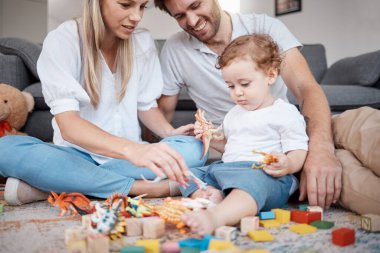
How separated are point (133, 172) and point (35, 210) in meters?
0.29

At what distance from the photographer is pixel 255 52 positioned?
1.11 m

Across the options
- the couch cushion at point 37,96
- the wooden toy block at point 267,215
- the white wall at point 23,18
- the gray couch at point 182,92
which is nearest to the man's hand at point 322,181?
the wooden toy block at point 267,215

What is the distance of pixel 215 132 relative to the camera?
4.13 ft

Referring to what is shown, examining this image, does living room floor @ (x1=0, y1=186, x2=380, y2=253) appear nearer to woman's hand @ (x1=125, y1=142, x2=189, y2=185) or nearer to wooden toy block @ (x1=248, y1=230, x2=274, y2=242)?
wooden toy block @ (x1=248, y1=230, x2=274, y2=242)

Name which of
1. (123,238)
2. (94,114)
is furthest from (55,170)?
(123,238)

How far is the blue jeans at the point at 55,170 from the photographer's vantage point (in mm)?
1125

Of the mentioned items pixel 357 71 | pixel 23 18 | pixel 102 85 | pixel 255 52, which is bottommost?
pixel 357 71

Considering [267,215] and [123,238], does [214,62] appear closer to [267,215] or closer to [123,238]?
[267,215]

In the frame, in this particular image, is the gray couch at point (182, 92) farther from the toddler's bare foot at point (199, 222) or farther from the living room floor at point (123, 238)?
the toddler's bare foot at point (199, 222)

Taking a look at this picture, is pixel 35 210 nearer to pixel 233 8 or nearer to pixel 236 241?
pixel 236 241

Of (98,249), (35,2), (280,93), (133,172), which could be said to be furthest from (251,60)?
(35,2)

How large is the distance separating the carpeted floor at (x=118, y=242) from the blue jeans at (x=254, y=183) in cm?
10

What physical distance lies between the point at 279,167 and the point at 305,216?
0.14 meters

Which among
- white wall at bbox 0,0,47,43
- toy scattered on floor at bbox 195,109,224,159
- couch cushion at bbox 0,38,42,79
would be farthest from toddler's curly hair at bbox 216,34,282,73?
white wall at bbox 0,0,47,43
